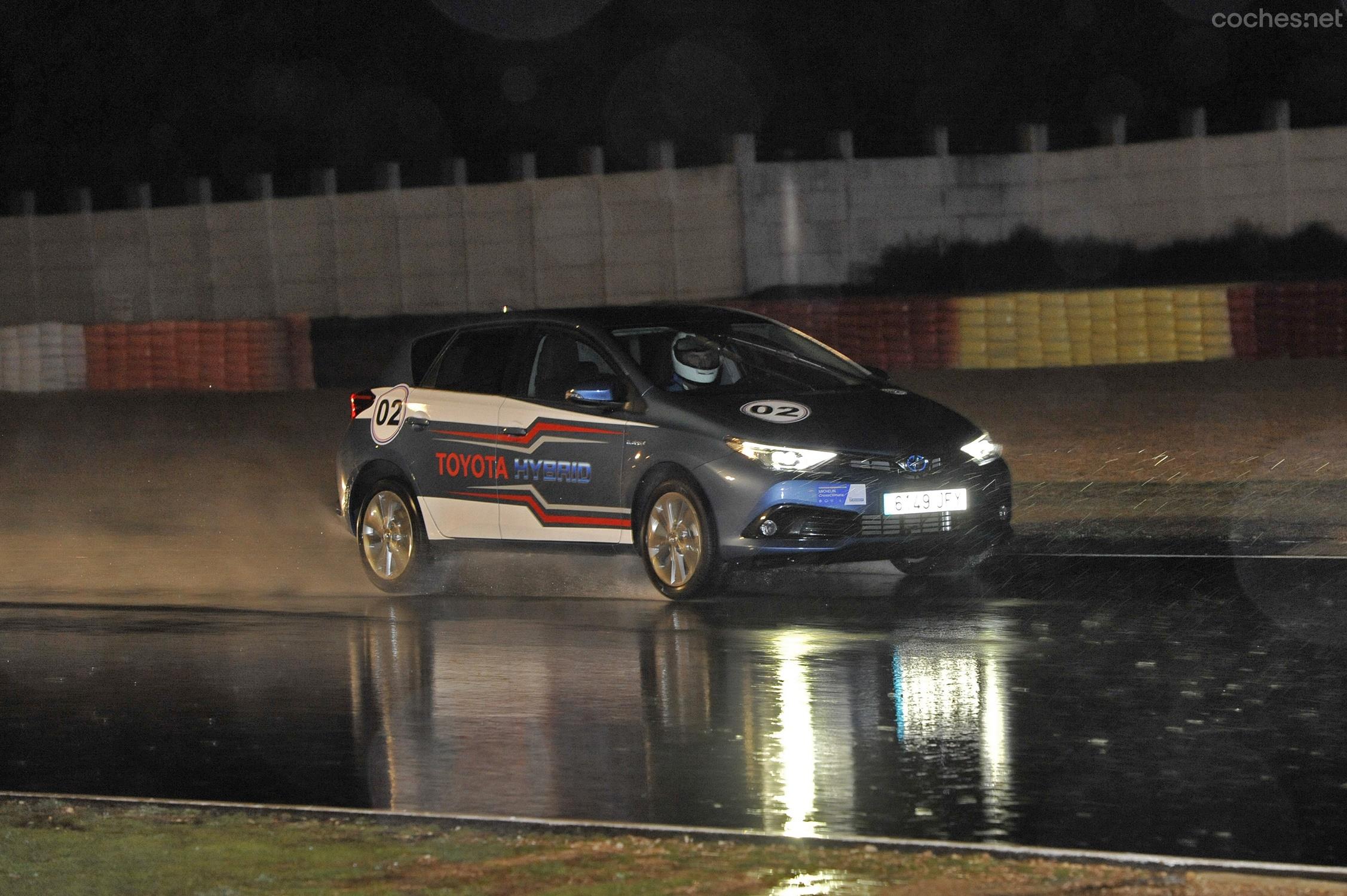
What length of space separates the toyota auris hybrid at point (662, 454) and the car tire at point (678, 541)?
0.01 m

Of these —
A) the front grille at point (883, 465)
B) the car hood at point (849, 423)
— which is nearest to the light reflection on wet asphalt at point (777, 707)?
the front grille at point (883, 465)

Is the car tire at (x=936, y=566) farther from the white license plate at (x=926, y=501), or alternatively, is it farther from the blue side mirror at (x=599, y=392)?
the blue side mirror at (x=599, y=392)

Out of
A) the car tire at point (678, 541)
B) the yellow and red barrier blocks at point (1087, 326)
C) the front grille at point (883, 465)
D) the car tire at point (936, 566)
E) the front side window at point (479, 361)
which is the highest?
the yellow and red barrier blocks at point (1087, 326)

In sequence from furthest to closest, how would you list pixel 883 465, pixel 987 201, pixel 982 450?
pixel 987 201 < pixel 982 450 < pixel 883 465

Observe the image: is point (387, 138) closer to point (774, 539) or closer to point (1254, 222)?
point (1254, 222)

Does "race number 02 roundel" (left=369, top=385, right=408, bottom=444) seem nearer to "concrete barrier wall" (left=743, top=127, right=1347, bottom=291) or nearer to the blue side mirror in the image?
the blue side mirror

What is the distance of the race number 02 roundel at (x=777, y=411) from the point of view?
1075 cm

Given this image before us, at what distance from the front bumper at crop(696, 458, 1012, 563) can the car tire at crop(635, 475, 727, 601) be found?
9 cm

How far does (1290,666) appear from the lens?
8.40m

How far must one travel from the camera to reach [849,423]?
426 inches

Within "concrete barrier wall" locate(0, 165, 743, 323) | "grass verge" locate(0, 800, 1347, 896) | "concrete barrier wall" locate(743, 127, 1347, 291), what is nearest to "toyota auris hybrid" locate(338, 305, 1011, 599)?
"grass verge" locate(0, 800, 1347, 896)

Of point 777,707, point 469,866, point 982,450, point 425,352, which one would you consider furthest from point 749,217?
point 469,866

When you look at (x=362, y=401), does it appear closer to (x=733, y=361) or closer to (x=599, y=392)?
(x=599, y=392)

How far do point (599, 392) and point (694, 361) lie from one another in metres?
0.69
